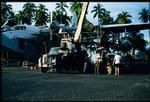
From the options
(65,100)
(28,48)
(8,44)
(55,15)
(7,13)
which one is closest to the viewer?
(65,100)

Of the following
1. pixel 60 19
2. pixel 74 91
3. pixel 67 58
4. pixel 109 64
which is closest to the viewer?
pixel 74 91

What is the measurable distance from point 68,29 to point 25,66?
33.7ft

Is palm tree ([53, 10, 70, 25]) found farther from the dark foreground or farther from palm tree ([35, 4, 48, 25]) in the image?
the dark foreground

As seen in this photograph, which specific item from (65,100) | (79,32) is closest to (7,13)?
(79,32)

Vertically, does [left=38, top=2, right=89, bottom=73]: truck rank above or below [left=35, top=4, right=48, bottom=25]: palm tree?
below

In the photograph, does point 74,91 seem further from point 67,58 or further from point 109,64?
point 67,58

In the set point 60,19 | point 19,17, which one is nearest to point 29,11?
point 19,17

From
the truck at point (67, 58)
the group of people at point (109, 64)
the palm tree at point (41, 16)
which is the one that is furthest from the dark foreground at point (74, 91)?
the palm tree at point (41, 16)

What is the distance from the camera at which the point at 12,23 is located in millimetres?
75312

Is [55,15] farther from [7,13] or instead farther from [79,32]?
[79,32]

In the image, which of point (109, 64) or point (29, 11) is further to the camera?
point (29, 11)

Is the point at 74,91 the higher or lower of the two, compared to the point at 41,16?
lower

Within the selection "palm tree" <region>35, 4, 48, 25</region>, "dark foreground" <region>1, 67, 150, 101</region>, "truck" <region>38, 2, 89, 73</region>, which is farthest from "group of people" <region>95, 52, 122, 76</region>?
"palm tree" <region>35, 4, 48, 25</region>

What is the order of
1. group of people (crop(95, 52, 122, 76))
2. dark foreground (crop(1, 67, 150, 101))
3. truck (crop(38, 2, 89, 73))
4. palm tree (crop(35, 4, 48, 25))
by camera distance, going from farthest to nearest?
palm tree (crop(35, 4, 48, 25))
truck (crop(38, 2, 89, 73))
group of people (crop(95, 52, 122, 76))
dark foreground (crop(1, 67, 150, 101))
